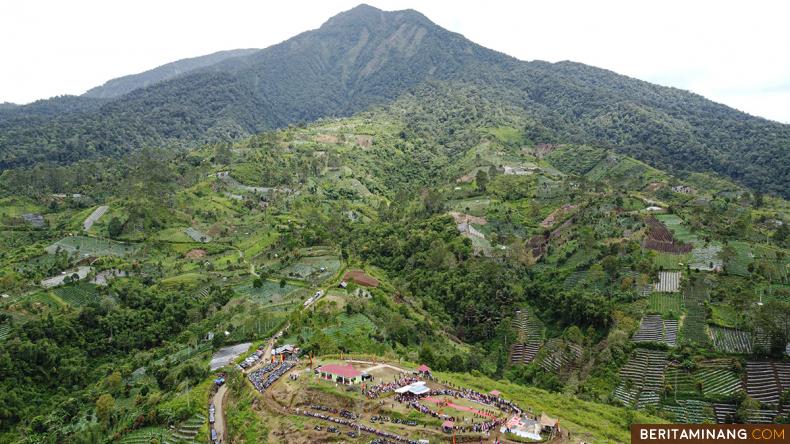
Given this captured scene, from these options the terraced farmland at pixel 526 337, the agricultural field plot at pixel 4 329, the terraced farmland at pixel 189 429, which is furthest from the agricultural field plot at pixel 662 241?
the agricultural field plot at pixel 4 329

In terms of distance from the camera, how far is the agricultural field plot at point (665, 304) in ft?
179

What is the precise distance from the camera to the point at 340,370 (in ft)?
135

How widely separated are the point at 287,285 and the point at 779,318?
5039cm

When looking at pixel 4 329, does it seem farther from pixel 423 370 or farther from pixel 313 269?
pixel 423 370

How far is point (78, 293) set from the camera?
6656cm

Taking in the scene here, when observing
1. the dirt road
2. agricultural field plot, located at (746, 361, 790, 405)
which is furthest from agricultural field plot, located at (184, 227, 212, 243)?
agricultural field plot, located at (746, 361, 790, 405)

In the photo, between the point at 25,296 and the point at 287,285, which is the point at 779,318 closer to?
the point at 287,285

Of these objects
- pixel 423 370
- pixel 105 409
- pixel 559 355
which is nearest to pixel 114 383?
pixel 105 409

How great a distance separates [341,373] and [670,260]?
42.5 meters

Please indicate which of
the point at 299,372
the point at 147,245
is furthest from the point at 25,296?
the point at 299,372

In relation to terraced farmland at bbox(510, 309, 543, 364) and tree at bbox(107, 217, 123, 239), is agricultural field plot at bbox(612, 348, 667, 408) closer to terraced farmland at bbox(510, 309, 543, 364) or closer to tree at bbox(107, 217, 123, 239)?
terraced farmland at bbox(510, 309, 543, 364)

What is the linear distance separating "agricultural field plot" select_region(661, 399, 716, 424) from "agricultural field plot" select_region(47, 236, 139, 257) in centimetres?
7160

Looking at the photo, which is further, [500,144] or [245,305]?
[500,144]

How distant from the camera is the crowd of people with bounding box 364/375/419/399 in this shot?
38.3 meters
